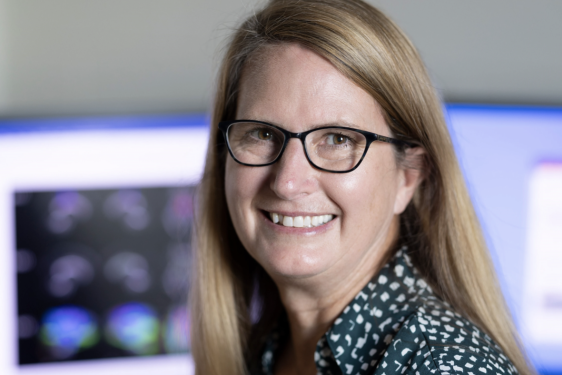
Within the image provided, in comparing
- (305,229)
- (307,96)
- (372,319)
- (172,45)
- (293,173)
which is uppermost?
(172,45)

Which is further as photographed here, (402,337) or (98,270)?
(98,270)

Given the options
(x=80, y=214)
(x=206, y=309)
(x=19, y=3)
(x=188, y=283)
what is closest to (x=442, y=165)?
(x=206, y=309)

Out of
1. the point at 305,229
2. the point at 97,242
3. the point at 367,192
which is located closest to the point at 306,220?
the point at 305,229

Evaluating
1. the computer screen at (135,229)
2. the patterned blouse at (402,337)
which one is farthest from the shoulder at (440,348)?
the computer screen at (135,229)

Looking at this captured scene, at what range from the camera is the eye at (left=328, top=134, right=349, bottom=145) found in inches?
38.0

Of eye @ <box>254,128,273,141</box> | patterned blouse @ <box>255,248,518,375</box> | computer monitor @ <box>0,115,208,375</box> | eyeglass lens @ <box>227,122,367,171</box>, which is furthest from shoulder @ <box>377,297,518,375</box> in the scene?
computer monitor @ <box>0,115,208,375</box>

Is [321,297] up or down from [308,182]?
down

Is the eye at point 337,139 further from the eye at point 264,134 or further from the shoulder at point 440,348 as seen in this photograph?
the shoulder at point 440,348

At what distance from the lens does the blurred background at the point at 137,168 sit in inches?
60.2

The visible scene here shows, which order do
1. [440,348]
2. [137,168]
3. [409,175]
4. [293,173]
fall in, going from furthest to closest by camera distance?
[137,168] < [409,175] < [293,173] < [440,348]

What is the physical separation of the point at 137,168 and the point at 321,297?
738mm

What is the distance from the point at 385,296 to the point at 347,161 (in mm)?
275

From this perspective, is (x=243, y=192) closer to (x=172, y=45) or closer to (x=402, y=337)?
(x=402, y=337)

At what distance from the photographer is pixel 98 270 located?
157cm
